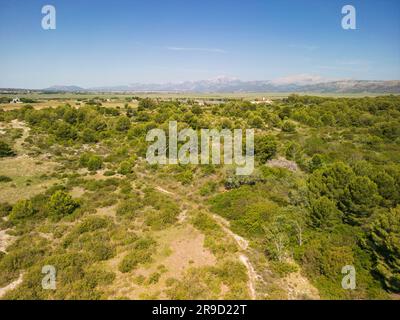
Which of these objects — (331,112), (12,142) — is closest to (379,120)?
(331,112)

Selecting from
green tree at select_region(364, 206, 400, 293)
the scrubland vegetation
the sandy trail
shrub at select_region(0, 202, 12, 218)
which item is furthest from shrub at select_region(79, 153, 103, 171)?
green tree at select_region(364, 206, 400, 293)

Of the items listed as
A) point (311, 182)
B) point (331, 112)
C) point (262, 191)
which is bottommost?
point (262, 191)

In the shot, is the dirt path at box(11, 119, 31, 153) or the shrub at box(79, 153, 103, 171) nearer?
the shrub at box(79, 153, 103, 171)

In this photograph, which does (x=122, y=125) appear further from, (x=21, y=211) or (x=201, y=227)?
(x=201, y=227)

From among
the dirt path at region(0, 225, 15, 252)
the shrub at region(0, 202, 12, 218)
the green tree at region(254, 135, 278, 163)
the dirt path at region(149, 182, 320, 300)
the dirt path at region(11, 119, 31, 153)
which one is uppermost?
the dirt path at region(11, 119, 31, 153)

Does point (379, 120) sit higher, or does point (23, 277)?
point (379, 120)

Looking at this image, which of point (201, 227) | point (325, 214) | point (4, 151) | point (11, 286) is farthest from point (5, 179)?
point (325, 214)

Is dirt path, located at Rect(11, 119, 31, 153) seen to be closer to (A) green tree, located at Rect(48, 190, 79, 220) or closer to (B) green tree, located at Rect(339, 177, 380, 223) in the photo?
(A) green tree, located at Rect(48, 190, 79, 220)

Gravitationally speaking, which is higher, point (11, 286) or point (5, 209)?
point (5, 209)
